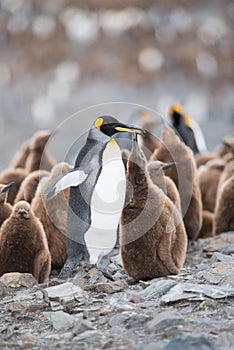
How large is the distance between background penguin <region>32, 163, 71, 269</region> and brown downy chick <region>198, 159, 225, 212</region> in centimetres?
230

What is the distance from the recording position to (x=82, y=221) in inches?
202

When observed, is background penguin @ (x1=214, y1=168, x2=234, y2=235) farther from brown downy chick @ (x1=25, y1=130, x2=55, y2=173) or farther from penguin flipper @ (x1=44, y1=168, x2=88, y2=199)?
brown downy chick @ (x1=25, y1=130, x2=55, y2=173)

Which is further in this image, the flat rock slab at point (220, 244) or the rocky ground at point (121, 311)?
the flat rock slab at point (220, 244)

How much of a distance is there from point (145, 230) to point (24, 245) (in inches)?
36.7

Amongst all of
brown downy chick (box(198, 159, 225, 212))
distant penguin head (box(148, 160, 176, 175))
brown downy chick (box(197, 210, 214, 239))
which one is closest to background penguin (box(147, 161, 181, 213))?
distant penguin head (box(148, 160, 176, 175))

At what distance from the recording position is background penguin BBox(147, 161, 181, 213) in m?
5.76

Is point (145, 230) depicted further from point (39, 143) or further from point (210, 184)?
point (39, 143)

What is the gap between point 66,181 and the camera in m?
4.85

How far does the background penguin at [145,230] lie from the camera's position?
4.81 m

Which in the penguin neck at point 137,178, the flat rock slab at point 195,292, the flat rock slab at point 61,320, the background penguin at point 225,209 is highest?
the penguin neck at point 137,178

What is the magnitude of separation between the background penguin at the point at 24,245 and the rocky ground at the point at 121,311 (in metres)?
0.26

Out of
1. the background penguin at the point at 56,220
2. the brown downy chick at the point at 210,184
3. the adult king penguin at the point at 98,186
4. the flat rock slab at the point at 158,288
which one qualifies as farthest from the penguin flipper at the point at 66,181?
the brown downy chick at the point at 210,184

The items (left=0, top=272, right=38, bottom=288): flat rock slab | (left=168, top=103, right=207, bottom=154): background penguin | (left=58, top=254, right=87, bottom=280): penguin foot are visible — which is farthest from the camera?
(left=168, top=103, right=207, bottom=154): background penguin

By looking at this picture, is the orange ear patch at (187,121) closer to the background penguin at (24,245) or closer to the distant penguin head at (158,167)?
the distant penguin head at (158,167)
